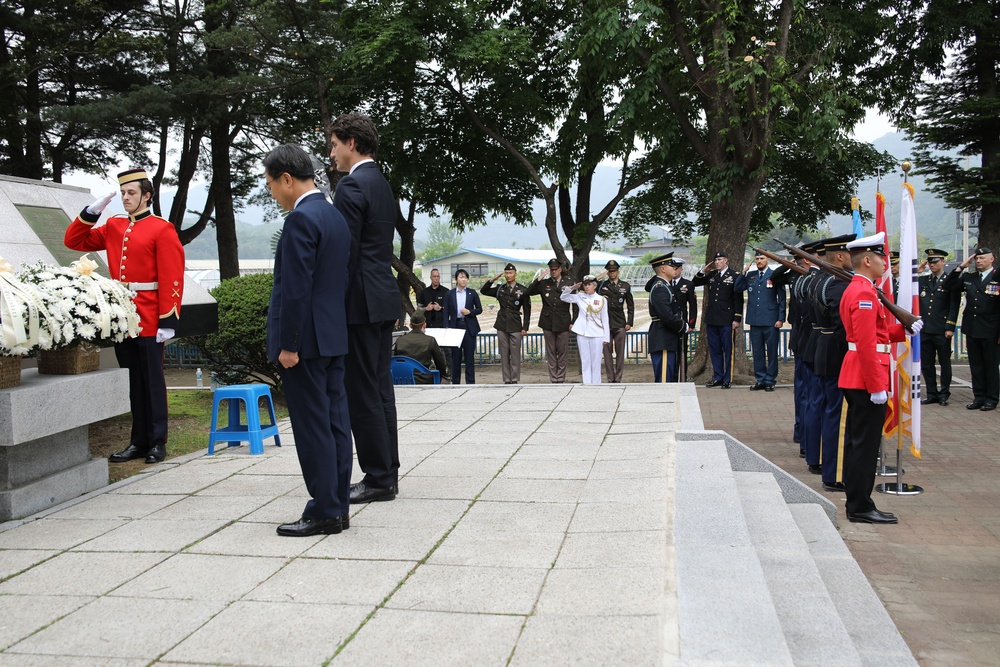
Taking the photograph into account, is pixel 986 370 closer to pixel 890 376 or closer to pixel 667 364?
pixel 667 364

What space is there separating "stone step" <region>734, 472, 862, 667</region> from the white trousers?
7.14 metres

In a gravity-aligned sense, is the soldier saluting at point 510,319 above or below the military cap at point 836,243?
below

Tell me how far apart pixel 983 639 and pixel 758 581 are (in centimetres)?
155

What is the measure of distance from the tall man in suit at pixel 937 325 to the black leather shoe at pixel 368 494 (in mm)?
9251

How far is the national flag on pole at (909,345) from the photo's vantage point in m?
7.35

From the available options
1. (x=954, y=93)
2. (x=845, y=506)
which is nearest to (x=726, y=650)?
(x=845, y=506)

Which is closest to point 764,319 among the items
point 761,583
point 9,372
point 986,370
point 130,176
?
point 986,370

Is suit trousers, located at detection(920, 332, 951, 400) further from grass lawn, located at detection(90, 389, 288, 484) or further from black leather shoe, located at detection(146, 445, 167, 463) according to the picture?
black leather shoe, located at detection(146, 445, 167, 463)

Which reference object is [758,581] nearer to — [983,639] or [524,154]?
[983,639]

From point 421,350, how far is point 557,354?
327cm

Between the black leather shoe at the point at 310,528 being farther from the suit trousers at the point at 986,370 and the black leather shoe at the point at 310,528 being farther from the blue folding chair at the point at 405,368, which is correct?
the suit trousers at the point at 986,370

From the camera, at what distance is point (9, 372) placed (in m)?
4.93

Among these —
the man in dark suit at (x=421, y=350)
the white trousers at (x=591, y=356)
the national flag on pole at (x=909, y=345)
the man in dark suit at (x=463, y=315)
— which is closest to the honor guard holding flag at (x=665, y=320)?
the white trousers at (x=591, y=356)

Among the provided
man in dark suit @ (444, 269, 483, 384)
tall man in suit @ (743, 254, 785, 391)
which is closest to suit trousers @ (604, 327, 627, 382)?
tall man in suit @ (743, 254, 785, 391)
